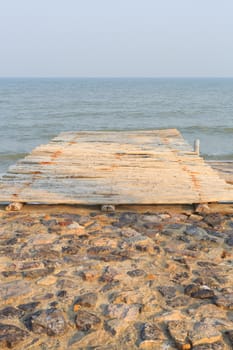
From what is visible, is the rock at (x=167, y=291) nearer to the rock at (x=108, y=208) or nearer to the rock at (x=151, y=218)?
the rock at (x=151, y=218)

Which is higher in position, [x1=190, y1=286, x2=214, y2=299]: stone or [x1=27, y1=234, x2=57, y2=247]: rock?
[x1=27, y1=234, x2=57, y2=247]: rock

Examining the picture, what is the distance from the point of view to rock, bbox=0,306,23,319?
3642 mm

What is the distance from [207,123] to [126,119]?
6409mm

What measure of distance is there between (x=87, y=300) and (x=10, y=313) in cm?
67

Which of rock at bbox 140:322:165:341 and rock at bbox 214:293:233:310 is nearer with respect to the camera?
rock at bbox 140:322:165:341

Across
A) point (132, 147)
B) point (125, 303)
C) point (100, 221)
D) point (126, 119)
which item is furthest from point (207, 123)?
point (125, 303)

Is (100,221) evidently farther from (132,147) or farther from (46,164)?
(132,147)

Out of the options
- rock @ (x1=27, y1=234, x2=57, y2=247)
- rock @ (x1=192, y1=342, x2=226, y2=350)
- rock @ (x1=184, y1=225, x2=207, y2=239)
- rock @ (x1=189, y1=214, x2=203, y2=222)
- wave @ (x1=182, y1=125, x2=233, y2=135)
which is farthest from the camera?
wave @ (x1=182, y1=125, x2=233, y2=135)

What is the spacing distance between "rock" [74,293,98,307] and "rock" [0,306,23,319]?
50 centimetres

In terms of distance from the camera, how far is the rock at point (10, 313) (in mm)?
3642

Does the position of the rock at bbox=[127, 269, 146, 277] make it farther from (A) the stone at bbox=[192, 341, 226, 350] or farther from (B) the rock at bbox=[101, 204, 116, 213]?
(B) the rock at bbox=[101, 204, 116, 213]

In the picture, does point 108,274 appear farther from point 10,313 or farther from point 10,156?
point 10,156

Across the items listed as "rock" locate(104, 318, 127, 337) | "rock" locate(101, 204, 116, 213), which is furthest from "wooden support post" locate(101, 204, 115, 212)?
"rock" locate(104, 318, 127, 337)

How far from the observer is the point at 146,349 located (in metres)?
3.27
